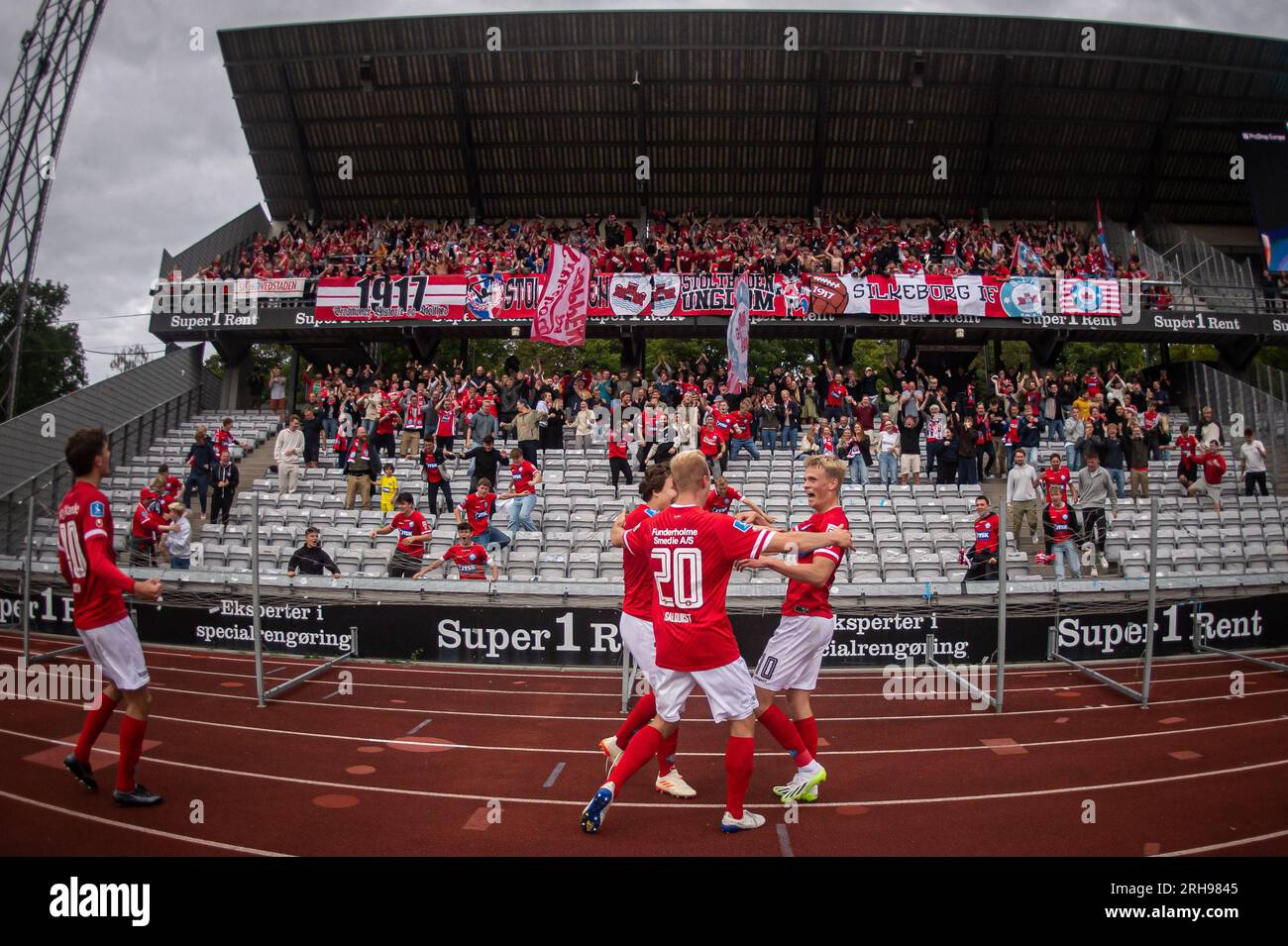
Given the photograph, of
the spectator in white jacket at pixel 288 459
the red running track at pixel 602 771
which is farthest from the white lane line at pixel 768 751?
the spectator in white jacket at pixel 288 459

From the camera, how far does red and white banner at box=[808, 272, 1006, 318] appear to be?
76.7 feet

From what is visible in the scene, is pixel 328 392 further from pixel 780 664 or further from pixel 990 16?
pixel 990 16

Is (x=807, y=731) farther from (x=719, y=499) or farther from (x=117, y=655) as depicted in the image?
(x=719, y=499)

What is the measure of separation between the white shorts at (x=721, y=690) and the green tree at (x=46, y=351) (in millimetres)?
40797

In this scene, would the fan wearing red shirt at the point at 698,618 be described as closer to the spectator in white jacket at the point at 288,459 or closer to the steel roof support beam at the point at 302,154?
the spectator in white jacket at the point at 288,459

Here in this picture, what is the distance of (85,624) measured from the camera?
574 cm

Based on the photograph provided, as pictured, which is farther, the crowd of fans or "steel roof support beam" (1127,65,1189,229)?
"steel roof support beam" (1127,65,1189,229)

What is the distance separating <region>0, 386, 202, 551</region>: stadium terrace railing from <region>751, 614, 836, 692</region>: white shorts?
32.8 feet

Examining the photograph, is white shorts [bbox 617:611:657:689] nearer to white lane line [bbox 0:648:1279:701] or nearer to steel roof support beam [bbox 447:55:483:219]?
white lane line [bbox 0:648:1279:701]

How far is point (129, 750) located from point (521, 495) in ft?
29.4

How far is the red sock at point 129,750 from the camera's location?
580 cm

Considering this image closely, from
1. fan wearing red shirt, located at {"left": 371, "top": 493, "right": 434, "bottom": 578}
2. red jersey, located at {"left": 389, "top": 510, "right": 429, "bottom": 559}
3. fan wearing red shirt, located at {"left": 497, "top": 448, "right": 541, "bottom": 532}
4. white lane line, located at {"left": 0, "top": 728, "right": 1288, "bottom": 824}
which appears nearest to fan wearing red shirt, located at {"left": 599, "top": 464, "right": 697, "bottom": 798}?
white lane line, located at {"left": 0, "top": 728, "right": 1288, "bottom": 824}

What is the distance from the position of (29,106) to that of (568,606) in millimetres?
24231

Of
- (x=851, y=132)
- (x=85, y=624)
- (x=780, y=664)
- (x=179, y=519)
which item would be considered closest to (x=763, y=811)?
(x=780, y=664)
